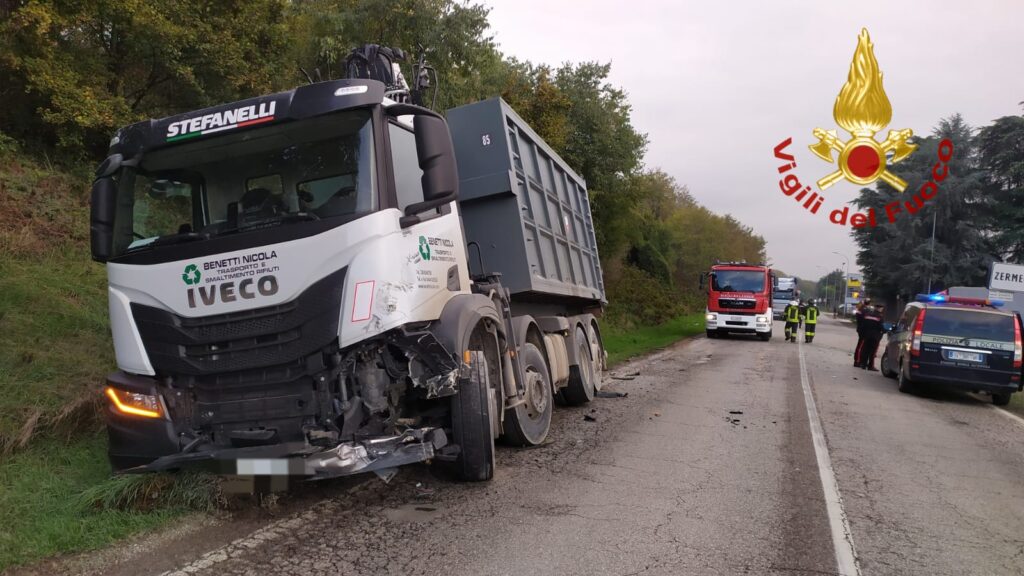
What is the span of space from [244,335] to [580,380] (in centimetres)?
Answer: 563

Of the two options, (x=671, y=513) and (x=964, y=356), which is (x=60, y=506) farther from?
(x=964, y=356)

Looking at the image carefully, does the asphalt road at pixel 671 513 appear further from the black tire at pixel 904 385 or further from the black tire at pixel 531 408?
the black tire at pixel 904 385

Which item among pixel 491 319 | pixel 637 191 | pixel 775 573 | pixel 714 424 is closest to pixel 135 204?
pixel 491 319

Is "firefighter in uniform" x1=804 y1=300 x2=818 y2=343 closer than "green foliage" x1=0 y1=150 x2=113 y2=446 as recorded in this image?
No

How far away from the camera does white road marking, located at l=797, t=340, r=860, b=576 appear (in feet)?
12.8

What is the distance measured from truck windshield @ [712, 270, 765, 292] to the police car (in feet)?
37.9

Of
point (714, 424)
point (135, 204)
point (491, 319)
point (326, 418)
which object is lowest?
point (714, 424)

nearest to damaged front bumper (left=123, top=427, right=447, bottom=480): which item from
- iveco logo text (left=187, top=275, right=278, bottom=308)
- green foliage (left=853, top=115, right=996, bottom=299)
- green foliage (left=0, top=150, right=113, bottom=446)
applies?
iveco logo text (left=187, top=275, right=278, bottom=308)

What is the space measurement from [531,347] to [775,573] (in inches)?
135

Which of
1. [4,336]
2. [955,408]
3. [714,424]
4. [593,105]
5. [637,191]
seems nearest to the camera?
[4,336]

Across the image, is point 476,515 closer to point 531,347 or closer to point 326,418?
point 326,418

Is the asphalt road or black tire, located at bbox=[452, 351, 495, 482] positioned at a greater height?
black tire, located at bbox=[452, 351, 495, 482]

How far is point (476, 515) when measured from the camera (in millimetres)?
4527

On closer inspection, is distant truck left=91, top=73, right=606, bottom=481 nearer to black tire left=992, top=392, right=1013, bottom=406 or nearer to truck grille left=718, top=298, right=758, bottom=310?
black tire left=992, top=392, right=1013, bottom=406
